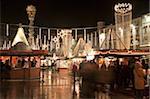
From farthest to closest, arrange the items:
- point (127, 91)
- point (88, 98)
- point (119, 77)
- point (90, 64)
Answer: point (90, 64)
point (119, 77)
point (127, 91)
point (88, 98)

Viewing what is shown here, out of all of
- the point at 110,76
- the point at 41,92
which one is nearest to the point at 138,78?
the point at 110,76

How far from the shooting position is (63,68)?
73.9 meters

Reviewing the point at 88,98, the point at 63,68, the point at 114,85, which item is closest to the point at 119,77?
the point at 114,85

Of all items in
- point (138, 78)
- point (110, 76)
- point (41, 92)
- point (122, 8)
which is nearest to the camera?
point (138, 78)

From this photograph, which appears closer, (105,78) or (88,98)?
(88,98)

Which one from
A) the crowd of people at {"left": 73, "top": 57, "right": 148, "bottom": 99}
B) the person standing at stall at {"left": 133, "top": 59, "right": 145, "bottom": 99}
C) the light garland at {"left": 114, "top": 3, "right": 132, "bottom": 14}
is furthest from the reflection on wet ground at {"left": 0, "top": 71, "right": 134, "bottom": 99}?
the light garland at {"left": 114, "top": 3, "right": 132, "bottom": 14}

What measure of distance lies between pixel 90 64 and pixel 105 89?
210 centimetres

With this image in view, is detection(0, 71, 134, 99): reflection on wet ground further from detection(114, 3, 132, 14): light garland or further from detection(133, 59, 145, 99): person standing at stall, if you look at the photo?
detection(114, 3, 132, 14): light garland

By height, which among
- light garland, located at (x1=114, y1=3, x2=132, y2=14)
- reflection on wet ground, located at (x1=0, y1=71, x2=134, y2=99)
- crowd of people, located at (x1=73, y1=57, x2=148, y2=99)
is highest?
light garland, located at (x1=114, y1=3, x2=132, y2=14)

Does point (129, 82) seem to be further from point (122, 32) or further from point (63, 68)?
point (63, 68)

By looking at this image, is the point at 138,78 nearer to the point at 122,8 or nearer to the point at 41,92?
the point at 41,92

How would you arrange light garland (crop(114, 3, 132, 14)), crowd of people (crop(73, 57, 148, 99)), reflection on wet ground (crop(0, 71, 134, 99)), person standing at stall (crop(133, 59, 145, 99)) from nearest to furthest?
person standing at stall (crop(133, 59, 145, 99)) → reflection on wet ground (crop(0, 71, 134, 99)) → crowd of people (crop(73, 57, 148, 99)) → light garland (crop(114, 3, 132, 14))

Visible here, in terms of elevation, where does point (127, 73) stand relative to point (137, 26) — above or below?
below

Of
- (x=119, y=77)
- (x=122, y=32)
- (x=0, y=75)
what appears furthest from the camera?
(x=122, y=32)
